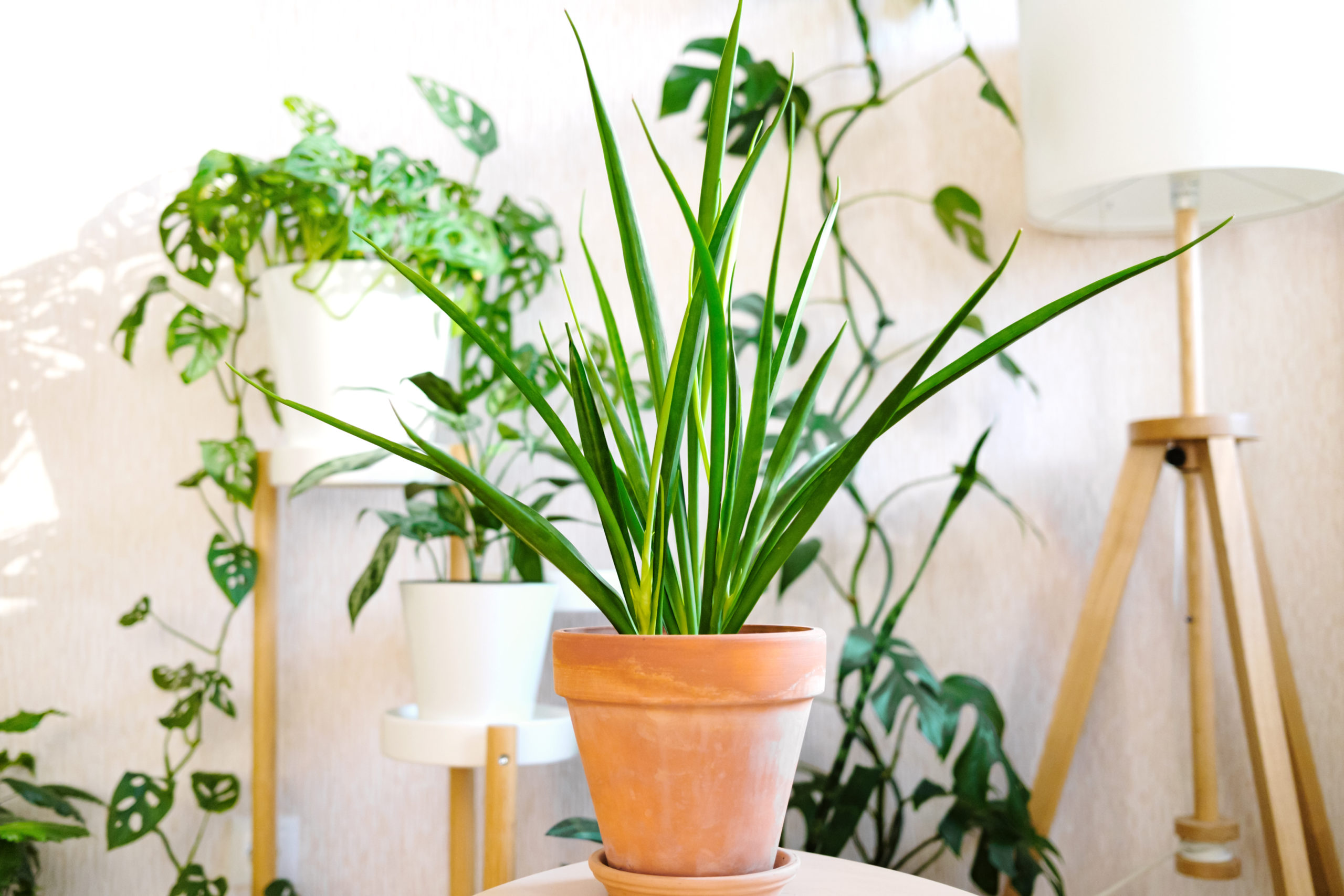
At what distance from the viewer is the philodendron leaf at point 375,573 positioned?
109 cm

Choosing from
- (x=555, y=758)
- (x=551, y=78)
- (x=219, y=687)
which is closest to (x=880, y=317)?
(x=551, y=78)

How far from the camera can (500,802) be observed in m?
1.08

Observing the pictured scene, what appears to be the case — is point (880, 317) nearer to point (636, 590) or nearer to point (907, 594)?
point (907, 594)

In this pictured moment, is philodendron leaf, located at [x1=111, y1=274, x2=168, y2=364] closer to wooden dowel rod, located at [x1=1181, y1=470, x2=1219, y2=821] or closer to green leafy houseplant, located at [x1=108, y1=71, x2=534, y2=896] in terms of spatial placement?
green leafy houseplant, located at [x1=108, y1=71, x2=534, y2=896]

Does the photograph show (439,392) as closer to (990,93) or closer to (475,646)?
(475,646)

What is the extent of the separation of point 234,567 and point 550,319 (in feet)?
1.95

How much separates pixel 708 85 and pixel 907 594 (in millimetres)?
812

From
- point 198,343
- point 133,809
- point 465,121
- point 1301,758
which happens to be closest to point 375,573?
point 198,343

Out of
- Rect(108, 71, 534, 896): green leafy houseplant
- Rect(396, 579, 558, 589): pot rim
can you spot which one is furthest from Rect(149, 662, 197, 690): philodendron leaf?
Rect(396, 579, 558, 589): pot rim

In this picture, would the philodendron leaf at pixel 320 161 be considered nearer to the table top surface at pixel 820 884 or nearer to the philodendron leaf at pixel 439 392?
the philodendron leaf at pixel 439 392

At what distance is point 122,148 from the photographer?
5.11 feet

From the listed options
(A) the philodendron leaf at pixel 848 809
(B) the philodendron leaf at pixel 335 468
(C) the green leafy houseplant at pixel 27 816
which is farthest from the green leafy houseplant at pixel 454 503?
(C) the green leafy houseplant at pixel 27 816

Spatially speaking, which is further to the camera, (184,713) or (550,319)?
(550,319)

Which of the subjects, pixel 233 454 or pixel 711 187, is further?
A: pixel 233 454
